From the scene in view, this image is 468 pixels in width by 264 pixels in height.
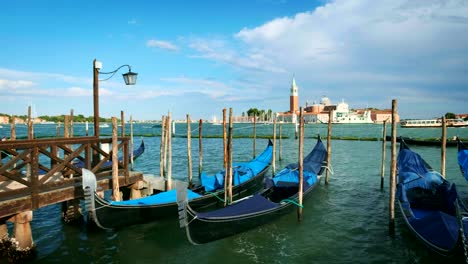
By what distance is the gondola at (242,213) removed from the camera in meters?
4.78

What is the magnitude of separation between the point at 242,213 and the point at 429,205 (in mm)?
4556

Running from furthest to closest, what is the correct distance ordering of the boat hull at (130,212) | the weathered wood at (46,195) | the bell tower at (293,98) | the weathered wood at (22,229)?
1. the bell tower at (293,98)
2. the boat hull at (130,212)
3. the weathered wood at (22,229)
4. the weathered wood at (46,195)

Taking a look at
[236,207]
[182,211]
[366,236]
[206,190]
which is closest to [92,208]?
[182,211]

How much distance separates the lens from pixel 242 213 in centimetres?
571

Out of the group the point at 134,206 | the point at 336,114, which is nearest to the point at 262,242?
the point at 134,206

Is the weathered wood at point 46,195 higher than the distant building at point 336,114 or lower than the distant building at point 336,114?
lower

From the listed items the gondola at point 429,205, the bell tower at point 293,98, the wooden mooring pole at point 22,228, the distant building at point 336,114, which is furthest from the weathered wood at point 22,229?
the bell tower at point 293,98

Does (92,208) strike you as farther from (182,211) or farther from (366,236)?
(366,236)

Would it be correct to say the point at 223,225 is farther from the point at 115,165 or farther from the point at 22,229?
the point at 22,229

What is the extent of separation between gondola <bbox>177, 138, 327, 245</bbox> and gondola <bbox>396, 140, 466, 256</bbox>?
2.31 metres

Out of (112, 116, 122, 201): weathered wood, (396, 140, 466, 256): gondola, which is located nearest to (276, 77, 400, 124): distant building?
(396, 140, 466, 256): gondola

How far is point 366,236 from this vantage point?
648 cm

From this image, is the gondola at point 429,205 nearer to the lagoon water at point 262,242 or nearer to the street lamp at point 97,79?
the lagoon water at point 262,242

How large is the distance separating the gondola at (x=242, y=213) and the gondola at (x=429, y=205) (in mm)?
2307
